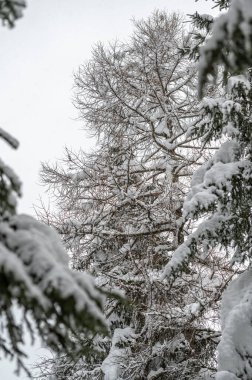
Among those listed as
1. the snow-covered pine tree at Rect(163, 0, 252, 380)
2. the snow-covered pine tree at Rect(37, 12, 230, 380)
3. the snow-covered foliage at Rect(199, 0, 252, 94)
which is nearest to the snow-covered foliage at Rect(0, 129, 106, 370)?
the snow-covered foliage at Rect(199, 0, 252, 94)

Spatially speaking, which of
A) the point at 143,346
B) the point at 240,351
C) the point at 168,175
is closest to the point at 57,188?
the point at 168,175

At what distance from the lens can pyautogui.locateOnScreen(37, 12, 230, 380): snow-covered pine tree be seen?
21.0ft

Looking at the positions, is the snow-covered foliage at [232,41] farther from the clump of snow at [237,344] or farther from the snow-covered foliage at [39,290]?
the clump of snow at [237,344]

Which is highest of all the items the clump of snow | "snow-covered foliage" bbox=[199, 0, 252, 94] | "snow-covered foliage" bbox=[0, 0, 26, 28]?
"snow-covered foliage" bbox=[0, 0, 26, 28]

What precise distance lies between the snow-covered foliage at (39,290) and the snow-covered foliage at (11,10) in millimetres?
927

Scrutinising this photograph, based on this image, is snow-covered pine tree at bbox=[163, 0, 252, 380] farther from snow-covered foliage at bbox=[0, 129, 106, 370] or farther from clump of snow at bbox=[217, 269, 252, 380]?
snow-covered foliage at bbox=[0, 129, 106, 370]

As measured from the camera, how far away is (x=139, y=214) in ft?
26.0

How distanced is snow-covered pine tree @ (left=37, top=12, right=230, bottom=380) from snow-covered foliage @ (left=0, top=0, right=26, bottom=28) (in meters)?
3.86

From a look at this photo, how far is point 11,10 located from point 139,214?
6.29m

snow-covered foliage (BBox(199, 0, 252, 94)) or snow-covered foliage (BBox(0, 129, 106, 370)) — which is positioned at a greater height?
snow-covered foliage (BBox(199, 0, 252, 94))

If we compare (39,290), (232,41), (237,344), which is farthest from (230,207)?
(39,290)

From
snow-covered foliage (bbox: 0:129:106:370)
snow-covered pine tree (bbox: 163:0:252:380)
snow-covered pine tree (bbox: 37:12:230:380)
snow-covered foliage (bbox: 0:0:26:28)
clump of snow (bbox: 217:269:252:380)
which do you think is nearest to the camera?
snow-covered foliage (bbox: 0:129:106:370)

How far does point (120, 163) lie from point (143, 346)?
444cm

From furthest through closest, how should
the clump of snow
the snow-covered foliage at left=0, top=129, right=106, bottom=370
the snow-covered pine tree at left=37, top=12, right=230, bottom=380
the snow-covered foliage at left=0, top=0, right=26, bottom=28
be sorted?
the snow-covered pine tree at left=37, top=12, right=230, bottom=380 → the clump of snow → the snow-covered foliage at left=0, top=0, right=26, bottom=28 → the snow-covered foliage at left=0, top=129, right=106, bottom=370
